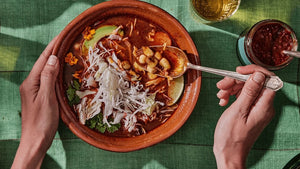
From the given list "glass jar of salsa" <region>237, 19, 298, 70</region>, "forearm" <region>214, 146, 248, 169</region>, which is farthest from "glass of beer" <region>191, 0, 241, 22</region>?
"forearm" <region>214, 146, 248, 169</region>

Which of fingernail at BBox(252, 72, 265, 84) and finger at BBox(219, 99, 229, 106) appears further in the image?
finger at BBox(219, 99, 229, 106)

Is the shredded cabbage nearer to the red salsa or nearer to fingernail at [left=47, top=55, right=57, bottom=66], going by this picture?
fingernail at [left=47, top=55, right=57, bottom=66]

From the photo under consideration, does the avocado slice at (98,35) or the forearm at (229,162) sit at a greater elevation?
the avocado slice at (98,35)

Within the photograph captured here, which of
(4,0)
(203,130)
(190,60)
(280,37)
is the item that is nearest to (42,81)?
(4,0)

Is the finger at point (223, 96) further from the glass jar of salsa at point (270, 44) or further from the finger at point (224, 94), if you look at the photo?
the glass jar of salsa at point (270, 44)

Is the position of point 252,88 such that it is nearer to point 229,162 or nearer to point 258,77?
point 258,77

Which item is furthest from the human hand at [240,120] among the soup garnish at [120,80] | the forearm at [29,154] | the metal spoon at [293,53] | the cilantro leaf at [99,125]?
the forearm at [29,154]

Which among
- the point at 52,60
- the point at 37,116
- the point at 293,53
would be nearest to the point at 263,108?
the point at 293,53
